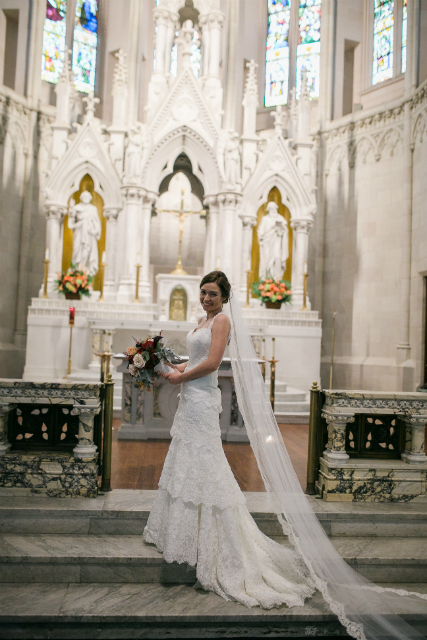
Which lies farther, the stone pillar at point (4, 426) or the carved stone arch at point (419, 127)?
the carved stone arch at point (419, 127)

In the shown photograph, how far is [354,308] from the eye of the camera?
14.0 meters

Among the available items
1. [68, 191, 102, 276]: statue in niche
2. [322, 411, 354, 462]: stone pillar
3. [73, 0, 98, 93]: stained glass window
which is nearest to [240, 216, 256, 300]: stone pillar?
[68, 191, 102, 276]: statue in niche

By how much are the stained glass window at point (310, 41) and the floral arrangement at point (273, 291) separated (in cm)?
645

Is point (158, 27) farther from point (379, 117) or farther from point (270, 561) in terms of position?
point (270, 561)

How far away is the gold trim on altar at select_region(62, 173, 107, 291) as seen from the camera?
41.4 ft

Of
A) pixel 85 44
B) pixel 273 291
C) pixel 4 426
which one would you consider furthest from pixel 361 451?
pixel 85 44

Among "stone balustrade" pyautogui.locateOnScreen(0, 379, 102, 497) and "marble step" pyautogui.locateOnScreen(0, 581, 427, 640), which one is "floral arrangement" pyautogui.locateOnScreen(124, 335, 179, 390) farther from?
"marble step" pyautogui.locateOnScreen(0, 581, 427, 640)

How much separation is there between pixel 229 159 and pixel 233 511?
9838 mm

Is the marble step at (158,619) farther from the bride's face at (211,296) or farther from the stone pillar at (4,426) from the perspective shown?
the bride's face at (211,296)

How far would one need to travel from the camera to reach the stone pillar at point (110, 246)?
487 inches

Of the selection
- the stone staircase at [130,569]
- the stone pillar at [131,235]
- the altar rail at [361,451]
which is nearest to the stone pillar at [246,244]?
the stone pillar at [131,235]

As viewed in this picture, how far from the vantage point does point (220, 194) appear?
1233 centimetres

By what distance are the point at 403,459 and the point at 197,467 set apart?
238 cm

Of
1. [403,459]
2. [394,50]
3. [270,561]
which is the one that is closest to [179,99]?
[394,50]
